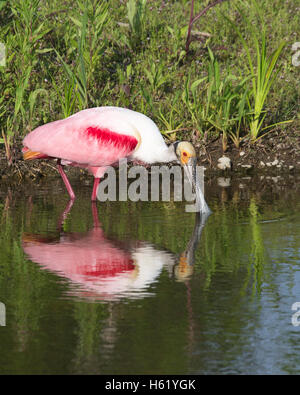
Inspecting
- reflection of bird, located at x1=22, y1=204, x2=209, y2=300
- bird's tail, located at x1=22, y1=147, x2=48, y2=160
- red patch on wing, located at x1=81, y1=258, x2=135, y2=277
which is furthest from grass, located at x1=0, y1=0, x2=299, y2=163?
red patch on wing, located at x1=81, y1=258, x2=135, y2=277

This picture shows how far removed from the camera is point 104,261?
759 cm

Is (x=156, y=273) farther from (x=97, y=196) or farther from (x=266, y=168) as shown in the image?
(x=266, y=168)

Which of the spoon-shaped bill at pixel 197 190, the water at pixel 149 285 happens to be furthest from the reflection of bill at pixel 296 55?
the spoon-shaped bill at pixel 197 190

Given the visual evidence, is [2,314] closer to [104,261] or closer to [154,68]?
[104,261]

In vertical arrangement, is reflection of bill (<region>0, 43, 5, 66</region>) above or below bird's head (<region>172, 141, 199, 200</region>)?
above

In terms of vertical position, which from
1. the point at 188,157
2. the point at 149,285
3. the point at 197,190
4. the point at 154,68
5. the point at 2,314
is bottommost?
the point at 2,314

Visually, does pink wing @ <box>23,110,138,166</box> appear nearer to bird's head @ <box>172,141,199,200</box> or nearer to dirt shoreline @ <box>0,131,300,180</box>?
bird's head @ <box>172,141,199,200</box>

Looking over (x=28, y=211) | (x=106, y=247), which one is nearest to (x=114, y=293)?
(x=106, y=247)

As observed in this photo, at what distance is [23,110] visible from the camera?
11289 millimetres

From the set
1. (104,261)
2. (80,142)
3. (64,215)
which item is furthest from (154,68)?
(104,261)

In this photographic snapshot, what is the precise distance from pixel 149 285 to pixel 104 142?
3009mm

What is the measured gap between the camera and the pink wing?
968 centimetres
